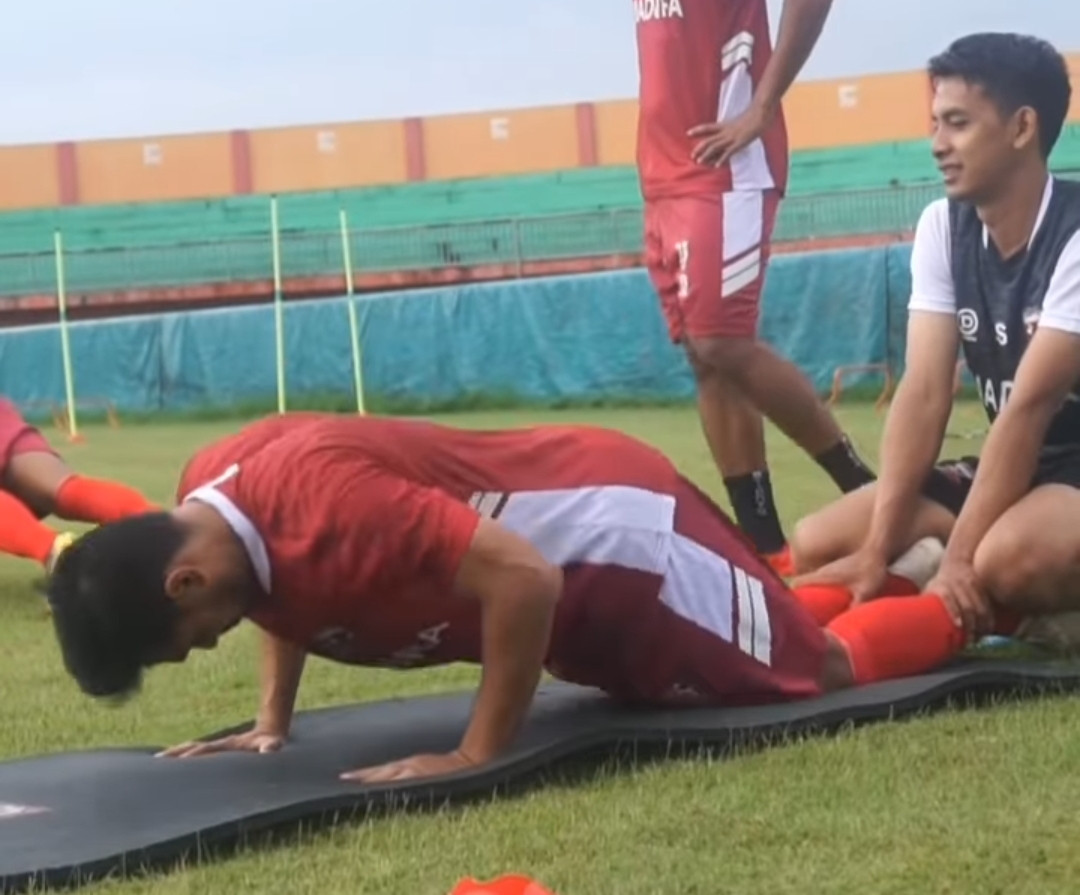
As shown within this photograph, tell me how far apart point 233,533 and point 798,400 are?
2.27m

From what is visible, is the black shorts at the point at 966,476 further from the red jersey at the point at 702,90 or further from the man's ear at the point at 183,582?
the man's ear at the point at 183,582

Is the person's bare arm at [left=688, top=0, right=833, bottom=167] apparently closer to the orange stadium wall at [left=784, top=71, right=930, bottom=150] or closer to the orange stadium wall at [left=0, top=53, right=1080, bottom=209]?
the orange stadium wall at [left=784, top=71, right=930, bottom=150]

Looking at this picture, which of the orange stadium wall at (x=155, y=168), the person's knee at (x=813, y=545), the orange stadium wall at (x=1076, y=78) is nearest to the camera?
the person's knee at (x=813, y=545)

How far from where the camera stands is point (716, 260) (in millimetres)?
4695

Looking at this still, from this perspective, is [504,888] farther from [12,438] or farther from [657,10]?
[12,438]

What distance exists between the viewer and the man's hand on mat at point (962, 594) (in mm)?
3508

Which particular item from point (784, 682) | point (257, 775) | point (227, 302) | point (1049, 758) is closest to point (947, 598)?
point (784, 682)

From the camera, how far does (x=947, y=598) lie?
3504mm

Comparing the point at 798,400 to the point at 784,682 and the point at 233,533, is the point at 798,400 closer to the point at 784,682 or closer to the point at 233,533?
the point at 784,682

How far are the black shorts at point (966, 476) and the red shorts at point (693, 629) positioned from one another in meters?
0.67

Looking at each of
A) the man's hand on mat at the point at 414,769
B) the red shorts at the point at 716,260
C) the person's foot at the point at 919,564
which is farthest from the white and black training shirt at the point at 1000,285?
the man's hand on mat at the point at 414,769

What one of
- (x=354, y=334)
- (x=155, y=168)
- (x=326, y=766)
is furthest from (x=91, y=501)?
(x=155, y=168)

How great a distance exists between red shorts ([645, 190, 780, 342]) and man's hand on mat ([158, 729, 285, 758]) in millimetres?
1953

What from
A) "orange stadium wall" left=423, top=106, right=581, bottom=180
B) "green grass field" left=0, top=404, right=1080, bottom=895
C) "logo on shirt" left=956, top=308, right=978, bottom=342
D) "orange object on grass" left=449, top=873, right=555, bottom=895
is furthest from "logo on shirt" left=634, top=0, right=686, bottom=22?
"orange stadium wall" left=423, top=106, right=581, bottom=180
